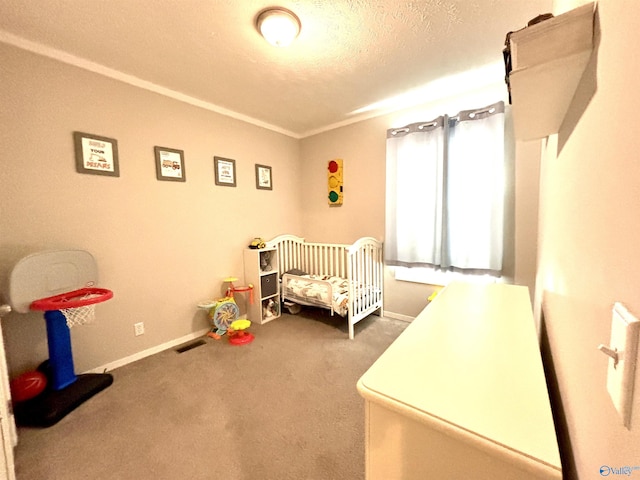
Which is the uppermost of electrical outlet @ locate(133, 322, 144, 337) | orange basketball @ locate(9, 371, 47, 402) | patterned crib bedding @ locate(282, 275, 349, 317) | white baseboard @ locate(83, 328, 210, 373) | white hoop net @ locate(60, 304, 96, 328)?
white hoop net @ locate(60, 304, 96, 328)

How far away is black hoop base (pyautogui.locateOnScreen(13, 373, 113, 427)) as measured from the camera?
1468 millimetres

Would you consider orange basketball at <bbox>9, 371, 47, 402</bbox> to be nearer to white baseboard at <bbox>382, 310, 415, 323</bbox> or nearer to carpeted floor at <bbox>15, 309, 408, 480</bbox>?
carpeted floor at <bbox>15, 309, 408, 480</bbox>

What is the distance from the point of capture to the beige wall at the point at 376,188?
2074 millimetres

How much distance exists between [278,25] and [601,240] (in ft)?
5.98

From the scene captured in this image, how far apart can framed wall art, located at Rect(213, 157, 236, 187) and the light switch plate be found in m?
2.89

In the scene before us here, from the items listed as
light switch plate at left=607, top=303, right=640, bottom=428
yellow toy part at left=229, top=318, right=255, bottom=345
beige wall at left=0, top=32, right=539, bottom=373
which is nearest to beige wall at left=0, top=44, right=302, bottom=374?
beige wall at left=0, top=32, right=539, bottom=373

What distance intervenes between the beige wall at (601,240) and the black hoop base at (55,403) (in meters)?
2.38

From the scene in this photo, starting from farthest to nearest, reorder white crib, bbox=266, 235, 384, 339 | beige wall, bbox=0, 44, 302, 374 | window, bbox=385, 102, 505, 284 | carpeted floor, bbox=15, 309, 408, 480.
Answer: white crib, bbox=266, 235, 384, 339
window, bbox=385, 102, 505, 284
beige wall, bbox=0, 44, 302, 374
carpeted floor, bbox=15, 309, 408, 480

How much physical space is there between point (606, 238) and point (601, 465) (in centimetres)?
32

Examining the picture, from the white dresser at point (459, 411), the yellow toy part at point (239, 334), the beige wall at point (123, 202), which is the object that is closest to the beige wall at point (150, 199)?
the beige wall at point (123, 202)

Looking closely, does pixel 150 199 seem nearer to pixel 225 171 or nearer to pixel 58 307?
pixel 225 171

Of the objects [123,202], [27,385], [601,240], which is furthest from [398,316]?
[27,385]

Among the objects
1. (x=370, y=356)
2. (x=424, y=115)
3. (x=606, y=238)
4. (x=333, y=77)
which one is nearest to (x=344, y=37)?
(x=333, y=77)

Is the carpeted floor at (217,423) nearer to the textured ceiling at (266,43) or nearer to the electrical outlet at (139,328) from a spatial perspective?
the electrical outlet at (139,328)
